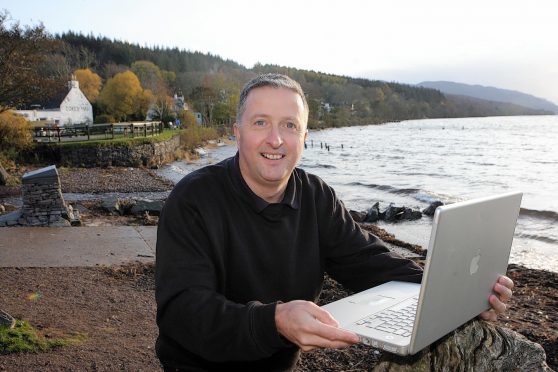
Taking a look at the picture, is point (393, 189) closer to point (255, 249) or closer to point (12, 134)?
point (12, 134)

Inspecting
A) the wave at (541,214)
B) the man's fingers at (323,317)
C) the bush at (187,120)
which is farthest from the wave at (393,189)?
the bush at (187,120)

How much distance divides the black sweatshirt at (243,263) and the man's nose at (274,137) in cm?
22

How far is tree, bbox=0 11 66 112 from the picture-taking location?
22109mm

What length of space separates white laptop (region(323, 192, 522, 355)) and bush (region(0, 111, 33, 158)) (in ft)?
91.1

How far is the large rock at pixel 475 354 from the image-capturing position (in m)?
2.15

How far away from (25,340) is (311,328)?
11.7ft

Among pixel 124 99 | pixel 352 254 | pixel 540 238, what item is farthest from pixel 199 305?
pixel 124 99

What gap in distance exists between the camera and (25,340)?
167 inches

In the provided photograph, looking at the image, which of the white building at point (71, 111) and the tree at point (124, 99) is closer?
the white building at point (71, 111)

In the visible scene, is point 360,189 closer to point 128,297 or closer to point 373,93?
point 128,297

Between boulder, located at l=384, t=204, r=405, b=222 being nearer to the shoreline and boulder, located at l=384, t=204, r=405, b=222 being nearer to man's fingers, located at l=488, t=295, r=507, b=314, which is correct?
the shoreline

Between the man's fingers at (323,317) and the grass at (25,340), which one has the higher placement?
the man's fingers at (323,317)

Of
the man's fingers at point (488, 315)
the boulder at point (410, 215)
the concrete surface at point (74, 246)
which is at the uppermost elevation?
the man's fingers at point (488, 315)

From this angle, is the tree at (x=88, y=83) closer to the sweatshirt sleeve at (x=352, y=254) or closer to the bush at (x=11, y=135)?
the bush at (x=11, y=135)
